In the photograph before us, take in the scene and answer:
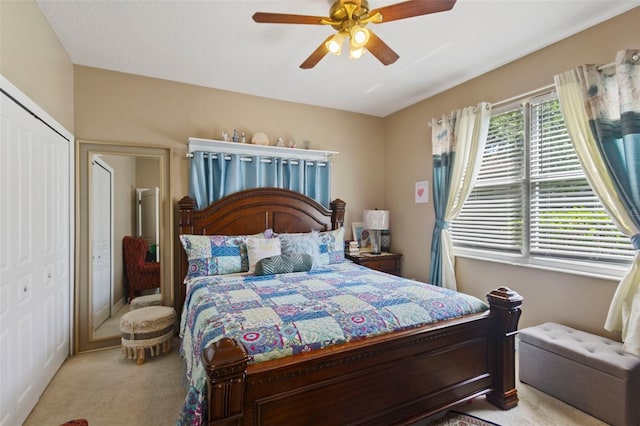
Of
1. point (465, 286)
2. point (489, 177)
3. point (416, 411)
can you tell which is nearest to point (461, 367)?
point (416, 411)

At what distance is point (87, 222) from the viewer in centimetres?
299

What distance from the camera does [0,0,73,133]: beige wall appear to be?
1.79 metres

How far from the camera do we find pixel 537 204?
2756 mm

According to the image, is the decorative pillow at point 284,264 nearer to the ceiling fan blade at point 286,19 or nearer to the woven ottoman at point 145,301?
the woven ottoman at point 145,301

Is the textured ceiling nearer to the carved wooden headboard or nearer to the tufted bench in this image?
the carved wooden headboard

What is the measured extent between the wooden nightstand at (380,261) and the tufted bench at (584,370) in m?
1.79

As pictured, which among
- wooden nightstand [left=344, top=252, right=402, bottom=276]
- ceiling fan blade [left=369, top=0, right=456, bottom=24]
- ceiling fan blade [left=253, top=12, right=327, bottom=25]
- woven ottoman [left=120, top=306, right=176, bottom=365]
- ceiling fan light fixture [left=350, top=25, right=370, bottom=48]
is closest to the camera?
ceiling fan blade [left=369, top=0, right=456, bottom=24]

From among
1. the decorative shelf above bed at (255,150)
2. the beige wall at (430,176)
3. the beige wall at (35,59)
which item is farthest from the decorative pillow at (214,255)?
the beige wall at (430,176)

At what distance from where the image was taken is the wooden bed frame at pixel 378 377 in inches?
50.3

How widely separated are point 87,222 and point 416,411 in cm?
325

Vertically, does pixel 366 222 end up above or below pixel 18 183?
below

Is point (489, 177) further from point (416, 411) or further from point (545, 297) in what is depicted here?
point (416, 411)

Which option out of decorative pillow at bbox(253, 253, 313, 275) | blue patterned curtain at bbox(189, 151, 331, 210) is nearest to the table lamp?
blue patterned curtain at bbox(189, 151, 331, 210)

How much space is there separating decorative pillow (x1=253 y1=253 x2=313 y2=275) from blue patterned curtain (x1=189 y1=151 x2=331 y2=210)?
1055 millimetres
